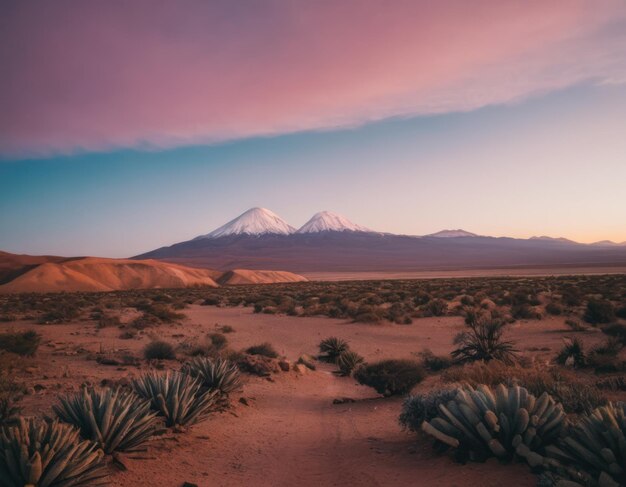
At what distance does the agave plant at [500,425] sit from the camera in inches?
170

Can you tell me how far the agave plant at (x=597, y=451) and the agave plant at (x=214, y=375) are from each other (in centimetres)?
544

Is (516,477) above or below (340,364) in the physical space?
above

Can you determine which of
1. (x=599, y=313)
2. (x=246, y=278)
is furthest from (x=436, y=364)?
(x=246, y=278)

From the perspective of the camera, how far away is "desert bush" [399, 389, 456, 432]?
5590 millimetres

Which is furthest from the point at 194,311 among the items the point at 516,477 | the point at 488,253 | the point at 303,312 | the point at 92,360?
the point at 488,253

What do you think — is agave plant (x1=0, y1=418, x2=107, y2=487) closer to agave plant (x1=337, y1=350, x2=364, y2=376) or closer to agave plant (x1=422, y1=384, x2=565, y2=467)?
agave plant (x1=422, y1=384, x2=565, y2=467)

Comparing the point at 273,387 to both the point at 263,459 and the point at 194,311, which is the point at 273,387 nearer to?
the point at 263,459

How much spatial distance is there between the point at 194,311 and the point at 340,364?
16436mm

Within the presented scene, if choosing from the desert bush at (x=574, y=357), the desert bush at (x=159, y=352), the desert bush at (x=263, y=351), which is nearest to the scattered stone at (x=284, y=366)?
the desert bush at (x=263, y=351)

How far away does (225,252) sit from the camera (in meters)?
184

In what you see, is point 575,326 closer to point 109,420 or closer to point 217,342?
point 217,342

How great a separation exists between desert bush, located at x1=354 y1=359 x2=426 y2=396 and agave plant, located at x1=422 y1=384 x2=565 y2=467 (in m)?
3.87

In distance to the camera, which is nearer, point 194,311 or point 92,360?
point 92,360

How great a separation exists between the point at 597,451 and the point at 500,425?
974mm
